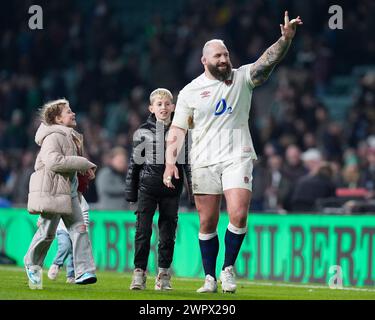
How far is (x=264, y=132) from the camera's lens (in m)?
26.7

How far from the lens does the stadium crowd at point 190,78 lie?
2353 centimetres

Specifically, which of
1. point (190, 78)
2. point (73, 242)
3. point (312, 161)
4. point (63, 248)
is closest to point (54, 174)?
point (73, 242)

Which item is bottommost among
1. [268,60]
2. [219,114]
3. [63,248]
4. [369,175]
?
[63,248]

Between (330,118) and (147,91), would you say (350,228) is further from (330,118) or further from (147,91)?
(147,91)

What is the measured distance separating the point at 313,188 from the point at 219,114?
826 centimetres

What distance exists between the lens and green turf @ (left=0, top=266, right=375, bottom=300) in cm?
1280

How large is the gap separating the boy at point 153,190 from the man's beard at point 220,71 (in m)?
0.79

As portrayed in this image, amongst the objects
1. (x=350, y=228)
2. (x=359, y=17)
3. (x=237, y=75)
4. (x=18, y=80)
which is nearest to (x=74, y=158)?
(x=237, y=75)

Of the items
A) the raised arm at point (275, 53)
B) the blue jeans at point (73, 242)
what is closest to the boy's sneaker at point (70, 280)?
the blue jeans at point (73, 242)

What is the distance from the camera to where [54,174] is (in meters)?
13.3

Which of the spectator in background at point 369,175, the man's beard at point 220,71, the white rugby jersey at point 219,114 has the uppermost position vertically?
the man's beard at point 220,71

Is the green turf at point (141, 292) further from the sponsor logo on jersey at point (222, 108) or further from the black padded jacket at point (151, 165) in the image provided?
the sponsor logo on jersey at point (222, 108)

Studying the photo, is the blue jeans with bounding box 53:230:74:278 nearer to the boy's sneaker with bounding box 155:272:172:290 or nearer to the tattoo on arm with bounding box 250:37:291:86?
the boy's sneaker with bounding box 155:272:172:290

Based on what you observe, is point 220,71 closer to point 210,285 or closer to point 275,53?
point 275,53
